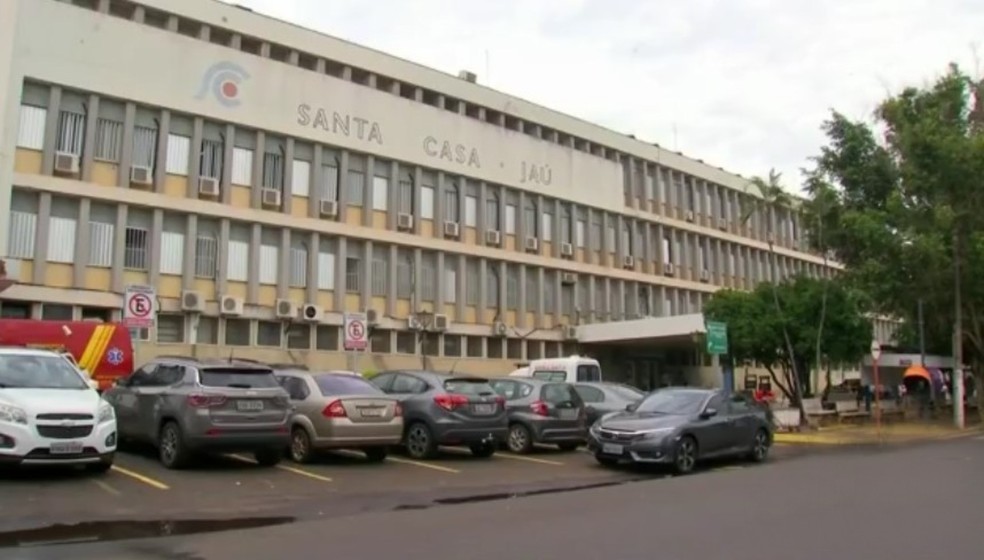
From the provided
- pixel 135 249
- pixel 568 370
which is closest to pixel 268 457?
pixel 568 370

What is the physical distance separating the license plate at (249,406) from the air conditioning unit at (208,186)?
17.7 meters

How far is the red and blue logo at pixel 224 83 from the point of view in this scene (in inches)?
1196

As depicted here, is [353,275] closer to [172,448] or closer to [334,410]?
[334,410]

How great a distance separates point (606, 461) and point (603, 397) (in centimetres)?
402

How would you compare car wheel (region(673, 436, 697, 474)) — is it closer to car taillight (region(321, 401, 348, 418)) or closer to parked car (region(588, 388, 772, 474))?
parked car (region(588, 388, 772, 474))

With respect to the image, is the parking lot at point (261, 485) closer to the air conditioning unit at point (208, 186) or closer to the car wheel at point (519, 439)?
the car wheel at point (519, 439)

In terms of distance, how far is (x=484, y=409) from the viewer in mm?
17250

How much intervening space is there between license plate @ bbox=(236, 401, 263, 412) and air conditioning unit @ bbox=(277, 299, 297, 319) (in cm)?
1732

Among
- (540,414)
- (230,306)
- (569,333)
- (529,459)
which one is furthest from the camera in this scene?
(569,333)

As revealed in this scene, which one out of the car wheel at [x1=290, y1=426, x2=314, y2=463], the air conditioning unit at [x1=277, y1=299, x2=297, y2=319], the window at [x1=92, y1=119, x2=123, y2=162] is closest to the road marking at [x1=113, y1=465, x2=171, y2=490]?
A: the car wheel at [x1=290, y1=426, x2=314, y2=463]

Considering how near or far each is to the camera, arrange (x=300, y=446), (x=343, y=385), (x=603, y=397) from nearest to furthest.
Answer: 1. (x=300, y=446)
2. (x=343, y=385)
3. (x=603, y=397)

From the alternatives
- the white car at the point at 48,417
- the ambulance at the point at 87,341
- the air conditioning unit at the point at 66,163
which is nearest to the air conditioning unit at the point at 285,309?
the air conditioning unit at the point at 66,163

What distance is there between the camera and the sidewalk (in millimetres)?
25234

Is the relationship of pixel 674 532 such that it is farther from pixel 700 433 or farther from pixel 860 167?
pixel 860 167
